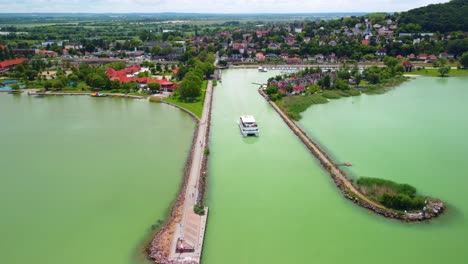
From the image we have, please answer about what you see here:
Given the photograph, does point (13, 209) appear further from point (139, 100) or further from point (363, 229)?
point (139, 100)

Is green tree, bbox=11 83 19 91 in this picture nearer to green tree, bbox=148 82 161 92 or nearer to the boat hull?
green tree, bbox=148 82 161 92

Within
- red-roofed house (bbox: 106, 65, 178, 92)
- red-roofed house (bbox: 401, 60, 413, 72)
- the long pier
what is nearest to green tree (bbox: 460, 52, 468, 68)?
red-roofed house (bbox: 401, 60, 413, 72)

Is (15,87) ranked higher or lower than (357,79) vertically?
lower

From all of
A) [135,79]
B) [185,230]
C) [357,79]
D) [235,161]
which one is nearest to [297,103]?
[357,79]

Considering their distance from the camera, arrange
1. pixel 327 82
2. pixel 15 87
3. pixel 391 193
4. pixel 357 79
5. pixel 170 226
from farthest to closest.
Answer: pixel 357 79 → pixel 15 87 → pixel 327 82 → pixel 391 193 → pixel 170 226

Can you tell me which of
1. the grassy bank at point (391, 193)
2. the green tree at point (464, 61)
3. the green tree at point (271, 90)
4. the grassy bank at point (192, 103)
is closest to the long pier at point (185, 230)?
the grassy bank at point (391, 193)

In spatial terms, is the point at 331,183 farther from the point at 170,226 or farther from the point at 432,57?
the point at 432,57
